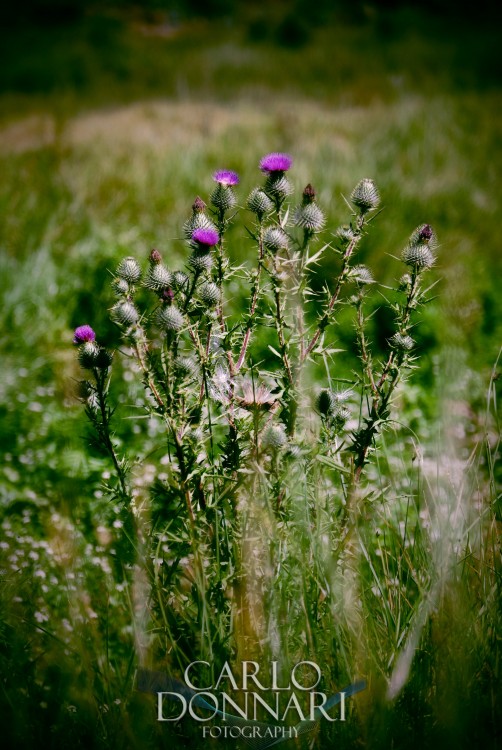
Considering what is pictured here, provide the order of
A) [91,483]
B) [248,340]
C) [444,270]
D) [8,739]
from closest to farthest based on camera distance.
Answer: [8,739] → [248,340] → [91,483] → [444,270]

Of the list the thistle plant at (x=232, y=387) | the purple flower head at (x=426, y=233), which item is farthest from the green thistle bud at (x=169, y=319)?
the purple flower head at (x=426, y=233)

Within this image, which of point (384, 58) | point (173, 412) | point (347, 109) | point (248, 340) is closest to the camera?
point (173, 412)

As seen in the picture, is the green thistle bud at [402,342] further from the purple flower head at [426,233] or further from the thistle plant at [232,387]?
the purple flower head at [426,233]

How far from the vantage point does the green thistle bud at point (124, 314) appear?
1.34 meters

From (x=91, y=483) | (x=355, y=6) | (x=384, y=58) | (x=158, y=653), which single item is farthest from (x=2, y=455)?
(x=355, y=6)

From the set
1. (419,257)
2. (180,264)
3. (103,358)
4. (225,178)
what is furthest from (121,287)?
(180,264)

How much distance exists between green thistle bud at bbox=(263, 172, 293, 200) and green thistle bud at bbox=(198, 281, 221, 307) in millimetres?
263

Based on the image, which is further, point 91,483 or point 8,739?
point 91,483

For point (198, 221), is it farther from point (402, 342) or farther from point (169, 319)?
point (402, 342)

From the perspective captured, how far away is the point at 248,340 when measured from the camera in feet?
5.15

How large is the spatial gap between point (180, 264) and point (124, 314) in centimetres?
339

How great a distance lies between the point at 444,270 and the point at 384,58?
14.8 meters

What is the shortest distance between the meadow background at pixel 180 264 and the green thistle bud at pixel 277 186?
1.97 feet

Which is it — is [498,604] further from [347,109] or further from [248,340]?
[347,109]
